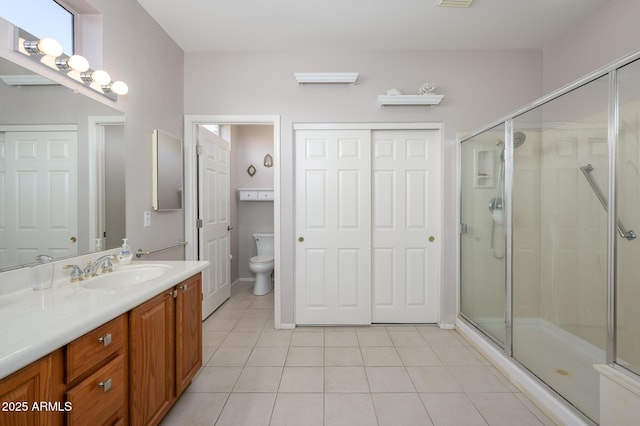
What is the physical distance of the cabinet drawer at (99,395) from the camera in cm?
95

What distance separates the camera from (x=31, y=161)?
132 centimetres

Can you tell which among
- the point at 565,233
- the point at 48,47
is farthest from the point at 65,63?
the point at 565,233

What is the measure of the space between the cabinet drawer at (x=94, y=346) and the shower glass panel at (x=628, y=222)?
7.30 feet

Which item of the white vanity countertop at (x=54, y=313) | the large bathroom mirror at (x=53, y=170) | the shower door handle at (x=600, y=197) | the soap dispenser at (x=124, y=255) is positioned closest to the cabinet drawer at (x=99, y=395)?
the white vanity countertop at (x=54, y=313)

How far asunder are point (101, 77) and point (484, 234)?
9.92 ft

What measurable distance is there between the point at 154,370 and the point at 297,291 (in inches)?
60.7

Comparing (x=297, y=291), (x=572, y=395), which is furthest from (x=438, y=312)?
(x=297, y=291)

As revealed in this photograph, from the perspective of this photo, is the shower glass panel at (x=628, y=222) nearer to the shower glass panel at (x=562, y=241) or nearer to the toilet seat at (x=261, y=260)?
the shower glass panel at (x=562, y=241)

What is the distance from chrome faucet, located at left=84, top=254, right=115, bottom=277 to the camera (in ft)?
4.95

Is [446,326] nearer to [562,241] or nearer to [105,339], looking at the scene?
[562,241]

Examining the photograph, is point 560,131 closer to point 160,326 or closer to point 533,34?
point 533,34

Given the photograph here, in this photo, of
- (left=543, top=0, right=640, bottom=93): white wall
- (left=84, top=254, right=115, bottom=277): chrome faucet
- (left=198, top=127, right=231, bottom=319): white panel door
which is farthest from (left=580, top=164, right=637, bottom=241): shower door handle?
(left=198, top=127, right=231, bottom=319): white panel door

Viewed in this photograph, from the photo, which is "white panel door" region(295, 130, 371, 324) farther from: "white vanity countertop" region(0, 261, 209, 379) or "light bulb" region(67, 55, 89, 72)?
"light bulb" region(67, 55, 89, 72)

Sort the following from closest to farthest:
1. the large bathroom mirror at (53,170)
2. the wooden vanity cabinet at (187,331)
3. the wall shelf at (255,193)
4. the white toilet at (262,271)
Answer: the large bathroom mirror at (53,170)
the wooden vanity cabinet at (187,331)
the white toilet at (262,271)
the wall shelf at (255,193)
